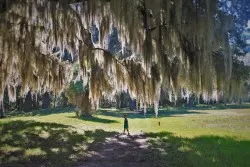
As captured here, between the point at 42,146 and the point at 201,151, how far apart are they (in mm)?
6788

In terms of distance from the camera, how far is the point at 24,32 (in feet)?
36.1

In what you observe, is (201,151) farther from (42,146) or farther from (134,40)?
(134,40)

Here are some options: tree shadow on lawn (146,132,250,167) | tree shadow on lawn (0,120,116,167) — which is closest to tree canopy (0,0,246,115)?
tree shadow on lawn (0,120,116,167)

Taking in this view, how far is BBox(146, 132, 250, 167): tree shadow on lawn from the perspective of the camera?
49.9 feet

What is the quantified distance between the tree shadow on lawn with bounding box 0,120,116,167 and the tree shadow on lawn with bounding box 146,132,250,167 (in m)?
3.27

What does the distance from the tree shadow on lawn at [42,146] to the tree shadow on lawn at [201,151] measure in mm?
3270

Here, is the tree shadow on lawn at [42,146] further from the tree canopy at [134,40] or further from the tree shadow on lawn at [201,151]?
the tree canopy at [134,40]

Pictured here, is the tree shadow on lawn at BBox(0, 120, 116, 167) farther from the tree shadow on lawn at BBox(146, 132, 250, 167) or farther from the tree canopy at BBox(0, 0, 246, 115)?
the tree canopy at BBox(0, 0, 246, 115)

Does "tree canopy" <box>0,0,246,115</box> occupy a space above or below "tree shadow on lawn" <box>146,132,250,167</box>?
above

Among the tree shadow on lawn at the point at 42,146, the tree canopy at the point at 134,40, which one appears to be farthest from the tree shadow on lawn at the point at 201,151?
the tree canopy at the point at 134,40

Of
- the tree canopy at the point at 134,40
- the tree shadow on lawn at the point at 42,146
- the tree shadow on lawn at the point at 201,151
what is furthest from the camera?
the tree shadow on lawn at the point at 201,151

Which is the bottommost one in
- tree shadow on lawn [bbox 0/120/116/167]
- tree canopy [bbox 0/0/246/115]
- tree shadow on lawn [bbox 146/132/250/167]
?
tree shadow on lawn [bbox 146/132/250/167]

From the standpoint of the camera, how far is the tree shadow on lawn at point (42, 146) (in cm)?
1491

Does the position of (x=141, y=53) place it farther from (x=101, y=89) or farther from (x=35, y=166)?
(x=35, y=166)
